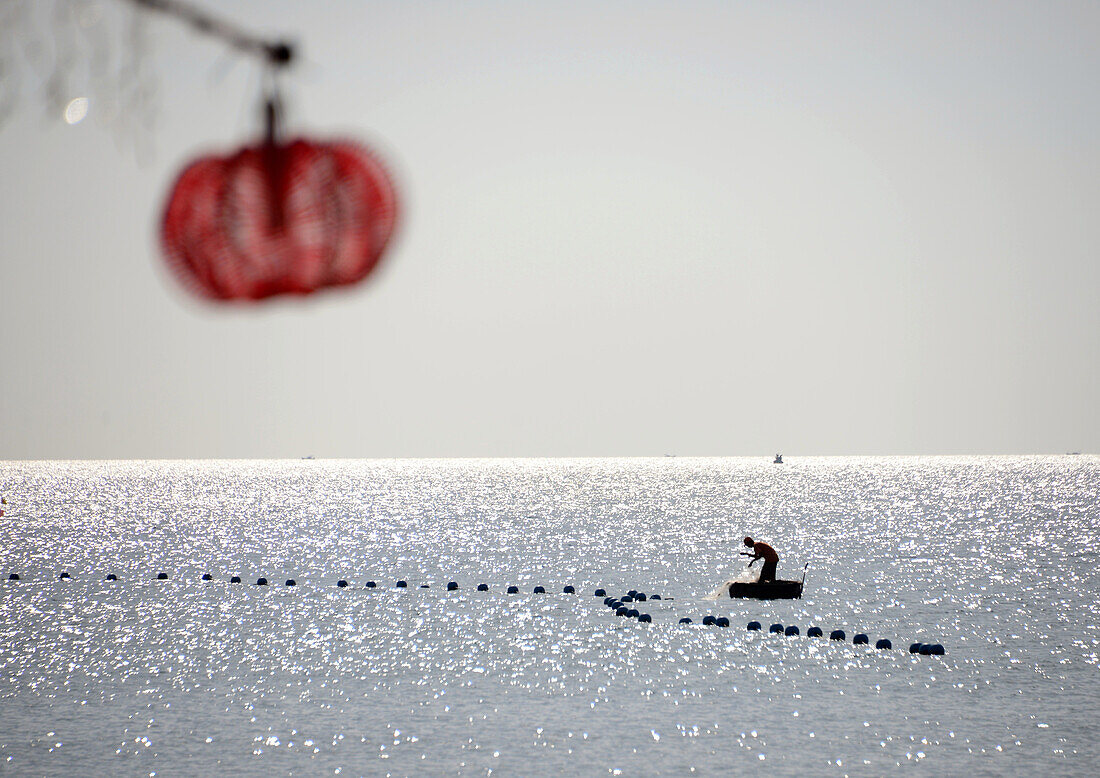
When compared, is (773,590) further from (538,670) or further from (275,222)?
(275,222)

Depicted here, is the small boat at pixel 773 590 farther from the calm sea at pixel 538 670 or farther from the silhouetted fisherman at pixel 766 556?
the calm sea at pixel 538 670

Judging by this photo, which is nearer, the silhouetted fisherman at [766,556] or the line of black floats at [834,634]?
the line of black floats at [834,634]

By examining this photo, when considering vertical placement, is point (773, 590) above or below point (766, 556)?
below

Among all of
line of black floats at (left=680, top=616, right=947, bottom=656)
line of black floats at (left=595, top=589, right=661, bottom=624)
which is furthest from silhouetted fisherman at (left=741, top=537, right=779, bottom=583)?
line of black floats at (left=595, top=589, right=661, bottom=624)

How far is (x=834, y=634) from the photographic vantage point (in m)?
52.1

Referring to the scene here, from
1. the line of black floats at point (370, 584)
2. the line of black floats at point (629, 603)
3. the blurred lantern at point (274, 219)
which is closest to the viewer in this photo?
the blurred lantern at point (274, 219)

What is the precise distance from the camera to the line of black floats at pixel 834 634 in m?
48.4

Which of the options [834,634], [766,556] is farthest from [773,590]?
[834,634]

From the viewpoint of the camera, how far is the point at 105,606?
6594 cm

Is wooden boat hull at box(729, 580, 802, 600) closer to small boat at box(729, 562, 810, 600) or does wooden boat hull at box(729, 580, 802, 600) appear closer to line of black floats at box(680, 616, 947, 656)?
small boat at box(729, 562, 810, 600)

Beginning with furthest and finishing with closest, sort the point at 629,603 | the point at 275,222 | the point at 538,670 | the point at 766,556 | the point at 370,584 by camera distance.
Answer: the point at 370,584 → the point at 629,603 → the point at 766,556 → the point at 538,670 → the point at 275,222

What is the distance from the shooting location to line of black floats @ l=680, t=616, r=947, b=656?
48.4 m

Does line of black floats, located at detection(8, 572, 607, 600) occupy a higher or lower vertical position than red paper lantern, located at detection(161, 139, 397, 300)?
lower

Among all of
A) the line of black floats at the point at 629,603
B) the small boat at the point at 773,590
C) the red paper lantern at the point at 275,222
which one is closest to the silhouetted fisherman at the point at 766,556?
the small boat at the point at 773,590
